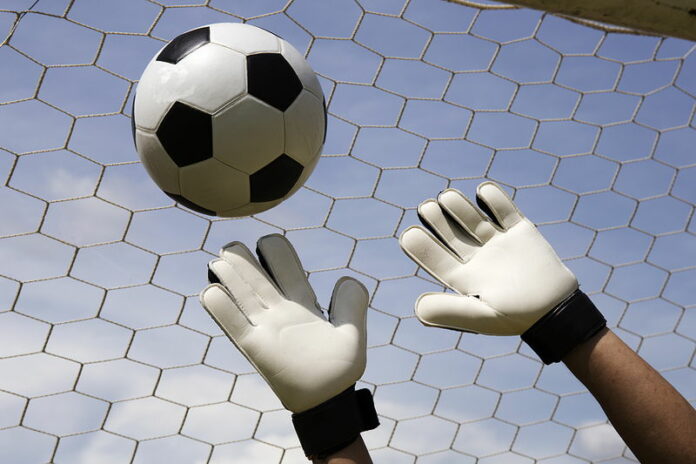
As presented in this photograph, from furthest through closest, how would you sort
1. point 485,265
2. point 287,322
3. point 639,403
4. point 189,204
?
point 189,204
point 485,265
point 287,322
point 639,403

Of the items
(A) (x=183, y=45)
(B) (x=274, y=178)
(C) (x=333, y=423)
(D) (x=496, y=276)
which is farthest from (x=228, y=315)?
(A) (x=183, y=45)

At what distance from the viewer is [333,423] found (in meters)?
1.40

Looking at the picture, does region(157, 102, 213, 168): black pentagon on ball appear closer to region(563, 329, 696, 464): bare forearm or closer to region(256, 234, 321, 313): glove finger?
region(256, 234, 321, 313): glove finger

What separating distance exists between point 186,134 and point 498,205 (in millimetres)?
706

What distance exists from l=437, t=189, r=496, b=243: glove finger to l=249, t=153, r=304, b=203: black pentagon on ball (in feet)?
1.23

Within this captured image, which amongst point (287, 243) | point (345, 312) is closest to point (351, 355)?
point (345, 312)

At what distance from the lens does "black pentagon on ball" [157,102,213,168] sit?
67.3 inches

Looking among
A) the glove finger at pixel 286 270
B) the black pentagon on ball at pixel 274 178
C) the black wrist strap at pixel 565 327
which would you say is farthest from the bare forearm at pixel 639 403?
the black pentagon on ball at pixel 274 178

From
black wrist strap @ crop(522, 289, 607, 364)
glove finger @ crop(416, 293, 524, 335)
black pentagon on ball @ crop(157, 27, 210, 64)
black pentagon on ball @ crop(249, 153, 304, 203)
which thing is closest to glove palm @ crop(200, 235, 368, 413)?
glove finger @ crop(416, 293, 524, 335)

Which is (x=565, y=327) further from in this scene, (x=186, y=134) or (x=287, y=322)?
(x=186, y=134)

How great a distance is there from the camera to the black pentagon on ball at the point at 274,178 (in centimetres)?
177

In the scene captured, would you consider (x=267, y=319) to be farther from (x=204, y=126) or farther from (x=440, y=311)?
(x=204, y=126)

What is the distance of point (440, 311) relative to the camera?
1512 mm

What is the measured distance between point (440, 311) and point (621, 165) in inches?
84.7
